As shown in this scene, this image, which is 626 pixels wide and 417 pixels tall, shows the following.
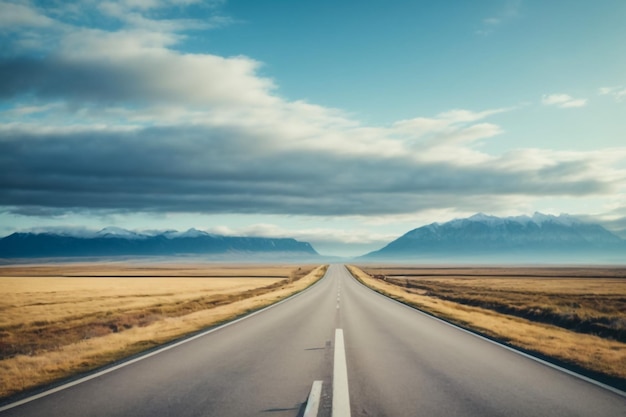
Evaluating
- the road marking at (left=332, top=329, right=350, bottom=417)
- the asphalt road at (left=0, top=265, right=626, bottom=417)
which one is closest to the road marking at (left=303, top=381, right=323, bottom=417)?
the asphalt road at (left=0, top=265, right=626, bottom=417)

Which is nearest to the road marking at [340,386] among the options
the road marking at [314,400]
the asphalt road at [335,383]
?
the asphalt road at [335,383]

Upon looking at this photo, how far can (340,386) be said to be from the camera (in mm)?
7809

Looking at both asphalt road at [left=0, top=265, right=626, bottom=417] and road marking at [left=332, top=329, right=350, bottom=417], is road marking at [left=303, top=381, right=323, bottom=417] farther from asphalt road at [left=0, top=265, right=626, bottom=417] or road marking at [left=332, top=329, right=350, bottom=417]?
road marking at [left=332, top=329, right=350, bottom=417]

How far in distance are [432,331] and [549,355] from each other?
4732 mm

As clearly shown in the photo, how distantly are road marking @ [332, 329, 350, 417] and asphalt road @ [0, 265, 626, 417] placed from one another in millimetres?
19

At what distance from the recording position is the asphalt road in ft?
21.5

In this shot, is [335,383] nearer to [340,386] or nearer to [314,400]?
[340,386]

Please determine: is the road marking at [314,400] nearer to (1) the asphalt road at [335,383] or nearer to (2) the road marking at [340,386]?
(1) the asphalt road at [335,383]

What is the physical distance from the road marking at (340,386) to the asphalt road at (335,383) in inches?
0.8

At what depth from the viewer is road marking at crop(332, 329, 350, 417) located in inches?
252

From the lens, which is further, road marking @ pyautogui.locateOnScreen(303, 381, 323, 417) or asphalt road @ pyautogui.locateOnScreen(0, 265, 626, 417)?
asphalt road @ pyautogui.locateOnScreen(0, 265, 626, 417)

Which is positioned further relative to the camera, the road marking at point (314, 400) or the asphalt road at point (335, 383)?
the asphalt road at point (335, 383)

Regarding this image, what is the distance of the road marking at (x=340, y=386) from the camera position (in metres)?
6.40

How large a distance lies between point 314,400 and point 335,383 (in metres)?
1.18
